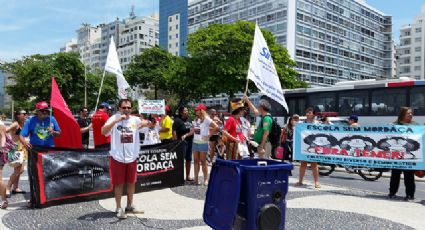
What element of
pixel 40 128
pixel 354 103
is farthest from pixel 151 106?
pixel 354 103

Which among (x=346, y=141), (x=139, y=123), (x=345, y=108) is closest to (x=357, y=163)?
(x=346, y=141)

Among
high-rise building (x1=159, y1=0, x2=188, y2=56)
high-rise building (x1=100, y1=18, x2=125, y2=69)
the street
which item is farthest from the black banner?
high-rise building (x1=100, y1=18, x2=125, y2=69)

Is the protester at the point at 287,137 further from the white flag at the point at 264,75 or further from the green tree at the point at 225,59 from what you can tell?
the green tree at the point at 225,59

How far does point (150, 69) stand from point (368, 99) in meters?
47.0

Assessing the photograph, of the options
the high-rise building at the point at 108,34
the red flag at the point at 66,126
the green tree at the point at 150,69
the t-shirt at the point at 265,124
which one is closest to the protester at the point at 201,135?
the t-shirt at the point at 265,124

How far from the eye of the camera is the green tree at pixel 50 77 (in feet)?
158

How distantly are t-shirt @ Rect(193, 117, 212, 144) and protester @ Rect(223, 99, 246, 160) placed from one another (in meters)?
1.12

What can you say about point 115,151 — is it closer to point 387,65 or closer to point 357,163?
point 357,163

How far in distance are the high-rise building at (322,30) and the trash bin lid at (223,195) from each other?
72.7 meters

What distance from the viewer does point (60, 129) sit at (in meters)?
8.02

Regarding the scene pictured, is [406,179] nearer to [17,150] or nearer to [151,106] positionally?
[17,150]

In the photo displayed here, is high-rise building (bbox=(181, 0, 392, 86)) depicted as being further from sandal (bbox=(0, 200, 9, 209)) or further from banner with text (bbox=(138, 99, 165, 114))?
sandal (bbox=(0, 200, 9, 209))

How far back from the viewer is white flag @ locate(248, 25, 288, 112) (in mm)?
7438

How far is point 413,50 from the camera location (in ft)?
358
